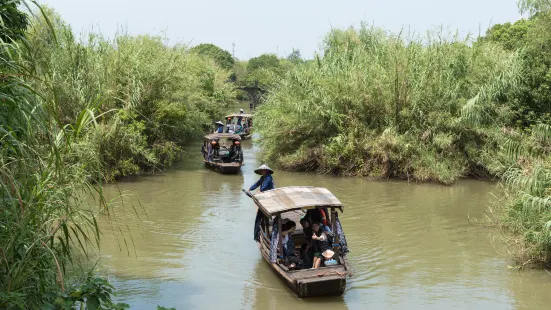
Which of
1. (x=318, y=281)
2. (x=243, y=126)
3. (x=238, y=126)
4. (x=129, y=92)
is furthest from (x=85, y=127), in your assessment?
(x=243, y=126)

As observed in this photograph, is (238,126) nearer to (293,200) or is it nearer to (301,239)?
(301,239)

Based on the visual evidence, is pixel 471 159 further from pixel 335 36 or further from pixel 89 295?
pixel 89 295

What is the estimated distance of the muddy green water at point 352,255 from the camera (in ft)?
34.3

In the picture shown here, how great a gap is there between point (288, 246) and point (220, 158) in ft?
42.9

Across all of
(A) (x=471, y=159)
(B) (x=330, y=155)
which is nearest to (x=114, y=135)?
(B) (x=330, y=155)

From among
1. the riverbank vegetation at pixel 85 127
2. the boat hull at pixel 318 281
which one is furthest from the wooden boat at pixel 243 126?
the boat hull at pixel 318 281

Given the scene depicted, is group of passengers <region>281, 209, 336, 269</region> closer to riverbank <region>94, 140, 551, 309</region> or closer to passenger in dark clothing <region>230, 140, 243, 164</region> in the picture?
riverbank <region>94, 140, 551, 309</region>

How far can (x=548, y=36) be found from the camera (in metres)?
20.6

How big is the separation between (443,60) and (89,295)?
1834 cm

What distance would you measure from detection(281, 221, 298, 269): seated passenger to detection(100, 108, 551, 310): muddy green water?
57 cm

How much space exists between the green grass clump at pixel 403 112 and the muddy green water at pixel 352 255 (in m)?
1.32

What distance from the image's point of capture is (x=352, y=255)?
13031mm

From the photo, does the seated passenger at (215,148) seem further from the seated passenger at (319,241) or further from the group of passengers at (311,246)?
the seated passenger at (319,241)

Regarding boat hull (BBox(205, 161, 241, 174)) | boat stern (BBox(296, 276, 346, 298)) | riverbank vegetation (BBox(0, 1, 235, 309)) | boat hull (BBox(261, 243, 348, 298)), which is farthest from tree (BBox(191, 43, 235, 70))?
boat stern (BBox(296, 276, 346, 298))
